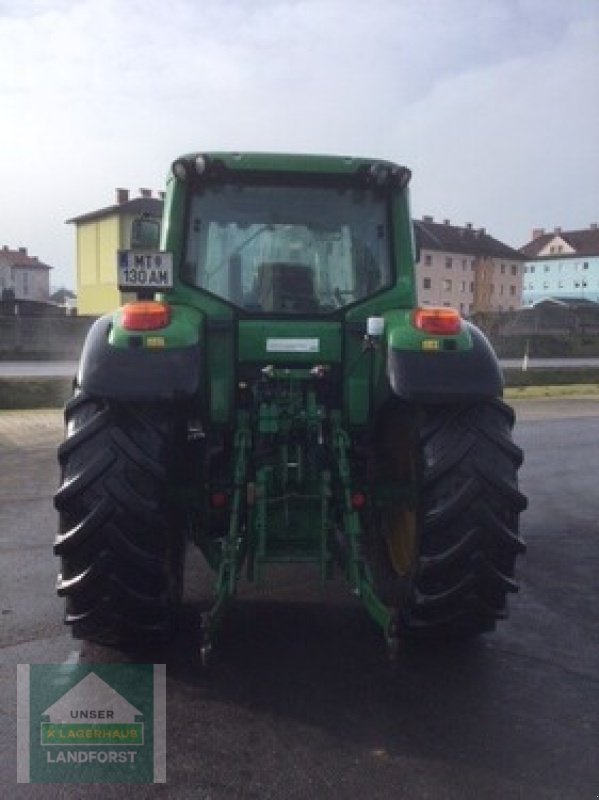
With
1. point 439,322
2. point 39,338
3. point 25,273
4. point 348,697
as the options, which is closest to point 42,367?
point 39,338

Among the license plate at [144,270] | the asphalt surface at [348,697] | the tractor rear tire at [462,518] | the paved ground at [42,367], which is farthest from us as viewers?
the paved ground at [42,367]

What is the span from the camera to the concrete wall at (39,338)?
24.3 metres

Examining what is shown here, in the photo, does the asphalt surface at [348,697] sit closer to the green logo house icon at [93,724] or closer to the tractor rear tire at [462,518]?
the green logo house icon at [93,724]

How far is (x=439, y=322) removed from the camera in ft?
12.2

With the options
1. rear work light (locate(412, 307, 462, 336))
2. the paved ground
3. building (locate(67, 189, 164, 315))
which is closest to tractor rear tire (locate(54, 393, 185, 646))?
rear work light (locate(412, 307, 462, 336))

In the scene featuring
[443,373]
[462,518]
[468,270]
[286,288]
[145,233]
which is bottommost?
[462,518]

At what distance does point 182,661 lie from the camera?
148 inches

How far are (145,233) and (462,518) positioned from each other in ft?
7.64

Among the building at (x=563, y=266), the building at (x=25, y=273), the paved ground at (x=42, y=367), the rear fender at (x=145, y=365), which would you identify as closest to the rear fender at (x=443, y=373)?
the rear fender at (x=145, y=365)

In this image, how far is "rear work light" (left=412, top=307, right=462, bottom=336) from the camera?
3.71m

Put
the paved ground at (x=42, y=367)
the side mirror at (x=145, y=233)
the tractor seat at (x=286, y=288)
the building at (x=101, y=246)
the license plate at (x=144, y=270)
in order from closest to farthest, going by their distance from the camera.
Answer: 1. the license plate at (x=144, y=270)
2. the tractor seat at (x=286, y=288)
3. the side mirror at (x=145, y=233)
4. the paved ground at (x=42, y=367)
5. the building at (x=101, y=246)

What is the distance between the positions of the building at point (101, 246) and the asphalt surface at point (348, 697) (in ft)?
163

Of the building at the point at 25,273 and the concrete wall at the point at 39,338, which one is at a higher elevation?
the building at the point at 25,273

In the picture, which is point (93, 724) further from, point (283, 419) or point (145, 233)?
point (145, 233)
